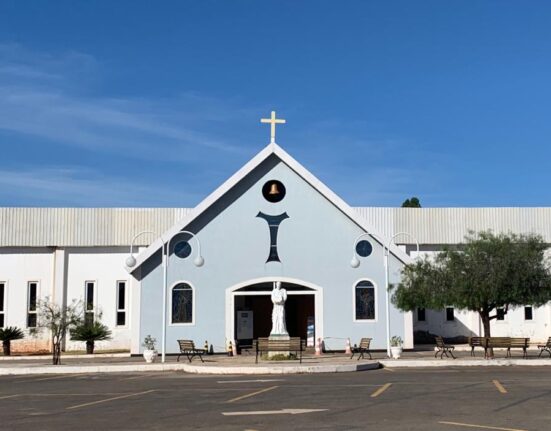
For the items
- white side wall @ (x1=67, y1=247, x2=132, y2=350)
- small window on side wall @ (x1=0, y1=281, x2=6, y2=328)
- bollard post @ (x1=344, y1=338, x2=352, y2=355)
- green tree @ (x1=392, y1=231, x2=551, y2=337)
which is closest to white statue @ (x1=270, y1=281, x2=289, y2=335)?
bollard post @ (x1=344, y1=338, x2=352, y2=355)

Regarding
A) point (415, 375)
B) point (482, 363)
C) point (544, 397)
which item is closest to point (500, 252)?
point (482, 363)

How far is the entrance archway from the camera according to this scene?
31875 mm

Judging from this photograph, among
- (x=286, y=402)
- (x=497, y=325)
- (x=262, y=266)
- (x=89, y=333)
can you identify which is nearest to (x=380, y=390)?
(x=286, y=402)

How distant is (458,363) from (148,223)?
18.6m

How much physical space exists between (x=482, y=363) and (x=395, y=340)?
12.9 feet

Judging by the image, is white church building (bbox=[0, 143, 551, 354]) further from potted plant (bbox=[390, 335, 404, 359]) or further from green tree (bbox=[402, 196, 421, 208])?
green tree (bbox=[402, 196, 421, 208])

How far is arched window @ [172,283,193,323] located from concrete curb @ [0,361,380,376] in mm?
6331

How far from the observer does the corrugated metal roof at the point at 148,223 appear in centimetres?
3644

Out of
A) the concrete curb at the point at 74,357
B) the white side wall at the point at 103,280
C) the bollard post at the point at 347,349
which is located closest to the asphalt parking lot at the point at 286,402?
the bollard post at the point at 347,349

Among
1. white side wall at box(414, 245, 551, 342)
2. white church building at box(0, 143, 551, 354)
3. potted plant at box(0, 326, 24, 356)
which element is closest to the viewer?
white church building at box(0, 143, 551, 354)

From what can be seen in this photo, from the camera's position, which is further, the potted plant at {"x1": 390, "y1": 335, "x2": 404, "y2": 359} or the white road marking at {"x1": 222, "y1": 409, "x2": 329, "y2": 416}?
the potted plant at {"x1": 390, "y1": 335, "x2": 404, "y2": 359}

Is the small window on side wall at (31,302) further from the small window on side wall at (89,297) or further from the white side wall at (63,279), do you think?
the small window on side wall at (89,297)

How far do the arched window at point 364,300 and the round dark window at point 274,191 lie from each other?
5.22m

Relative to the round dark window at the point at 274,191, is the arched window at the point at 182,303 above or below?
below
